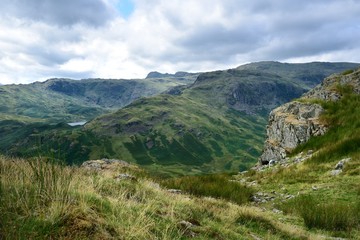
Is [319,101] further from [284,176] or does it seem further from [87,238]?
[87,238]

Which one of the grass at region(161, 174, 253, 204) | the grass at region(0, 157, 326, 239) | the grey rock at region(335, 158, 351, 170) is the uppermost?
the grass at region(0, 157, 326, 239)

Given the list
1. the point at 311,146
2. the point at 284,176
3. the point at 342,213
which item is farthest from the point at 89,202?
the point at 311,146

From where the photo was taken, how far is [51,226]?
18.1 ft

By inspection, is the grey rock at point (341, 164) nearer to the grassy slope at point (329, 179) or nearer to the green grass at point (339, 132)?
the grassy slope at point (329, 179)

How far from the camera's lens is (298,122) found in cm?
3094

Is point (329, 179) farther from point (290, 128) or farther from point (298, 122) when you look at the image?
point (290, 128)

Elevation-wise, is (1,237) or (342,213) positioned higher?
(1,237)

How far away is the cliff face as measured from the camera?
29.7 metres

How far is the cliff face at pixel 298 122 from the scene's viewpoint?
97.5ft

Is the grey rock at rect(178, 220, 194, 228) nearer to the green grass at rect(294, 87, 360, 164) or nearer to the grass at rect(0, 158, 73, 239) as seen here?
the grass at rect(0, 158, 73, 239)

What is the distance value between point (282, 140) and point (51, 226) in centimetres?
3008

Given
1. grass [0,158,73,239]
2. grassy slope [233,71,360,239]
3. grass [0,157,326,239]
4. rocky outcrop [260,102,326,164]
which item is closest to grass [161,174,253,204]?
grassy slope [233,71,360,239]

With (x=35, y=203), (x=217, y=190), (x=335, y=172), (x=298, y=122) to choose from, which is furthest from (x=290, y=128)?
(x=35, y=203)

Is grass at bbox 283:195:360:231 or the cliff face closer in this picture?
grass at bbox 283:195:360:231
